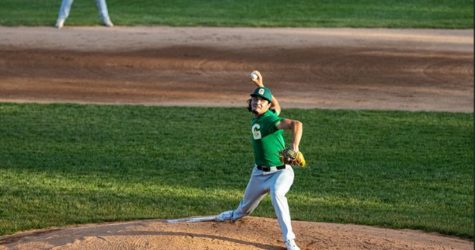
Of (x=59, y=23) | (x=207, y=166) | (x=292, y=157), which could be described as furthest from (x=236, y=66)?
(x=292, y=157)

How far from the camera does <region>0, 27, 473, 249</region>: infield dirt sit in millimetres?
21016

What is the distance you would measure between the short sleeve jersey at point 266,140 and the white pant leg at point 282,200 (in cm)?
13

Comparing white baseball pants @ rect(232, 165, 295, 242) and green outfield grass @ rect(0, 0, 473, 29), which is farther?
green outfield grass @ rect(0, 0, 473, 29)

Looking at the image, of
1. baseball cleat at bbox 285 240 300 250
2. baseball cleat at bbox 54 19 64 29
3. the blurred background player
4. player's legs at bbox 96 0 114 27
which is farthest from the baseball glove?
player's legs at bbox 96 0 114 27

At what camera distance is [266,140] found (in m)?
10.5

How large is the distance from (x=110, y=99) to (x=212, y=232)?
1019cm

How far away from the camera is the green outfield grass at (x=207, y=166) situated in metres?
13.0

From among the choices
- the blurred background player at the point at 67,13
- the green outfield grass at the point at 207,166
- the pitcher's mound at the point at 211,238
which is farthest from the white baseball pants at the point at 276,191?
the blurred background player at the point at 67,13

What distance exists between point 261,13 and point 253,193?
65.3ft

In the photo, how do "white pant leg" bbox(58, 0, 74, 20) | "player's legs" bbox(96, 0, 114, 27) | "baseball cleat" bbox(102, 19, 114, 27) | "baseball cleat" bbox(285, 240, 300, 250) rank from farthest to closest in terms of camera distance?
"baseball cleat" bbox(102, 19, 114, 27) → "player's legs" bbox(96, 0, 114, 27) → "white pant leg" bbox(58, 0, 74, 20) → "baseball cleat" bbox(285, 240, 300, 250)

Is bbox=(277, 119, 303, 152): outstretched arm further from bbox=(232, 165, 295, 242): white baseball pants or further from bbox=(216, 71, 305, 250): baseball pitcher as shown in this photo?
bbox=(232, 165, 295, 242): white baseball pants

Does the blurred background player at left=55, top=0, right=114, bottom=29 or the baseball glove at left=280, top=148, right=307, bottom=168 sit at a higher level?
the blurred background player at left=55, top=0, right=114, bottom=29

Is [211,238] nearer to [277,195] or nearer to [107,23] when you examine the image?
[277,195]

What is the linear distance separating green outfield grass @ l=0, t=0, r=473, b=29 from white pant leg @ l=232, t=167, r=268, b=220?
1717 cm
